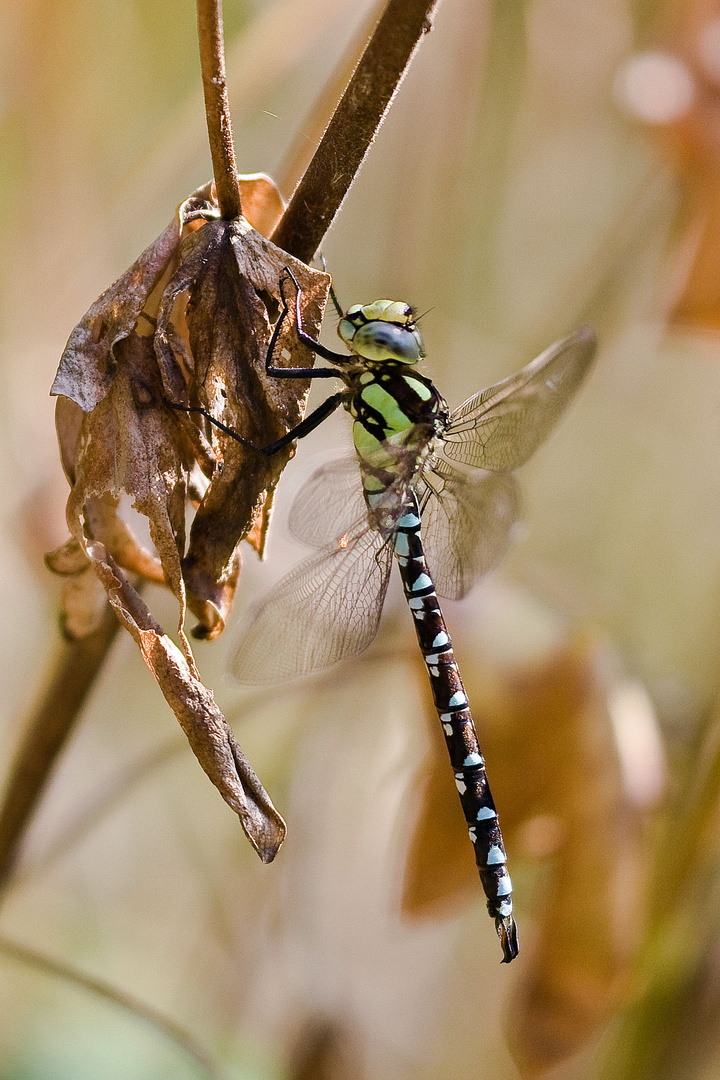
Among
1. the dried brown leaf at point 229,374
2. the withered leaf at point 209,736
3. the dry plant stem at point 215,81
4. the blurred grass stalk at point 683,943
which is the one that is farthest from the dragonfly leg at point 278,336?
the blurred grass stalk at point 683,943

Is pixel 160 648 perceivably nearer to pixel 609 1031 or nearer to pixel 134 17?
pixel 609 1031

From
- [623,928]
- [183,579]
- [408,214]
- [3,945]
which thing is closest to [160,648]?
[183,579]

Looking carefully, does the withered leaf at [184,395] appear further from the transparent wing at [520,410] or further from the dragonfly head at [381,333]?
the transparent wing at [520,410]

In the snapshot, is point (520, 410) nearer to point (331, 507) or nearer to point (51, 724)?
point (331, 507)

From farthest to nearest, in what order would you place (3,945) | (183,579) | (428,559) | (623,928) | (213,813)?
(213,813), (428,559), (623,928), (3,945), (183,579)

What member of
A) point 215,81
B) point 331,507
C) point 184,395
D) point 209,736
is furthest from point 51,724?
point 215,81
